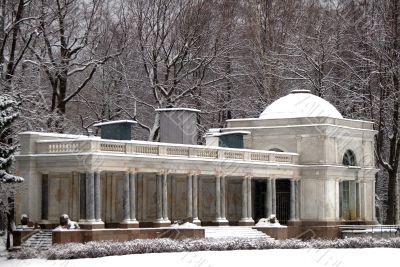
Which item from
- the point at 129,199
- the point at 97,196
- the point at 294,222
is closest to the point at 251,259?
the point at 97,196

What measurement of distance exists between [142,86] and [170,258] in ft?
109

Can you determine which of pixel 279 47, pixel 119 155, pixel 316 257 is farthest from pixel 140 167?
pixel 279 47

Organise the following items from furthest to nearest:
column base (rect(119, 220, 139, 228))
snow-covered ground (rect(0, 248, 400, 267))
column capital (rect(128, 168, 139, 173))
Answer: column capital (rect(128, 168, 139, 173))
column base (rect(119, 220, 139, 228))
snow-covered ground (rect(0, 248, 400, 267))

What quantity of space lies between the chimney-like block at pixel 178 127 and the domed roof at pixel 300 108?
7.83m

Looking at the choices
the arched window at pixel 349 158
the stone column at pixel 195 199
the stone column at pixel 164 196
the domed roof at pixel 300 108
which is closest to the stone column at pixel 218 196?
the stone column at pixel 195 199

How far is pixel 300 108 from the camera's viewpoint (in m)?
64.4

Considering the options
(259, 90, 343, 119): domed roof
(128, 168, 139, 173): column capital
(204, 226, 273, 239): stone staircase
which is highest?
(259, 90, 343, 119): domed roof

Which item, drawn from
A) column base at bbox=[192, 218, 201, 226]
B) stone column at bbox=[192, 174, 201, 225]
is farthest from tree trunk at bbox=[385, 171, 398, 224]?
column base at bbox=[192, 218, 201, 226]

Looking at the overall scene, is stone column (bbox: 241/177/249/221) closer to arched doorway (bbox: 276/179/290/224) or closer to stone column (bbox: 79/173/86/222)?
arched doorway (bbox: 276/179/290/224)

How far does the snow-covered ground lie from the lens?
41.8m

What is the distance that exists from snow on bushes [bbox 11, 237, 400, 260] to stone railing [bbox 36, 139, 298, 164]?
5210 mm

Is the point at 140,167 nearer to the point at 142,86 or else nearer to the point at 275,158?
the point at 275,158

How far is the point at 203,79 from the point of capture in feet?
254

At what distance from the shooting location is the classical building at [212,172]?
4959 cm
